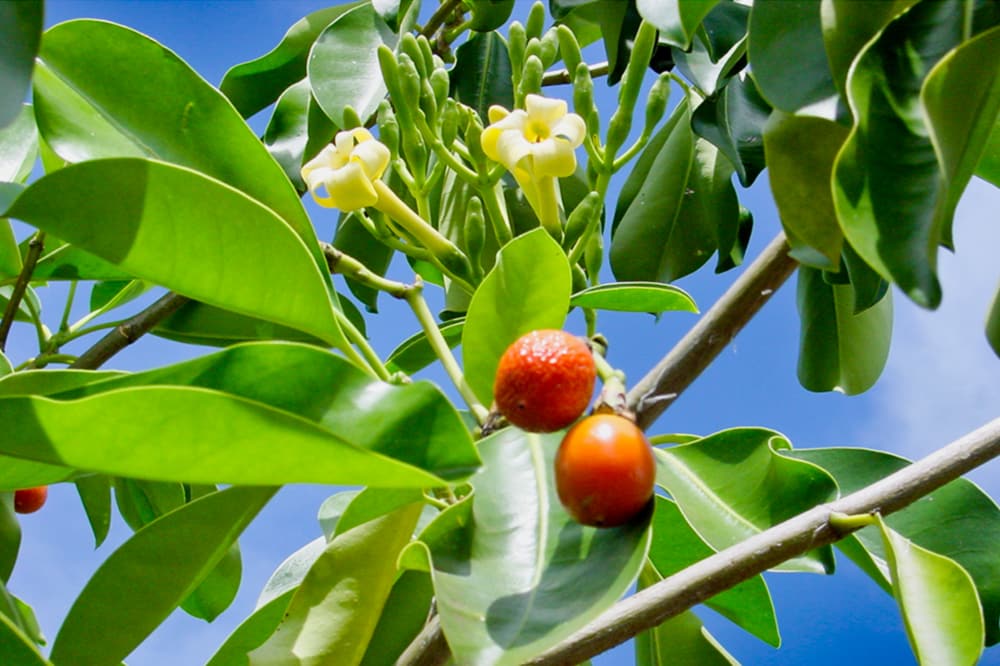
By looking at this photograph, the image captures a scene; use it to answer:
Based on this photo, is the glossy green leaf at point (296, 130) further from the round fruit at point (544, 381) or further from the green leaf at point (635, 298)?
the round fruit at point (544, 381)

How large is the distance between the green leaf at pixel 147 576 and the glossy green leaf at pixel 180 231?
9.0 inches

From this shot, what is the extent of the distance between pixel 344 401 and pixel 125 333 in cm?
116

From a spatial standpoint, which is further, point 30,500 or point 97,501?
point 30,500

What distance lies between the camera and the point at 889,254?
0.80 m

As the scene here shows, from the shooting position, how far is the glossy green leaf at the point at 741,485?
1190 mm

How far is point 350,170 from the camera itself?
1.33 m

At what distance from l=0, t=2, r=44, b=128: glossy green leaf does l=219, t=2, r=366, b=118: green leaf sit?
124 centimetres

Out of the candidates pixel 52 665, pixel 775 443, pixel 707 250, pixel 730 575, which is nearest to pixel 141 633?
pixel 52 665

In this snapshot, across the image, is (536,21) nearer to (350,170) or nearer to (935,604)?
(350,170)

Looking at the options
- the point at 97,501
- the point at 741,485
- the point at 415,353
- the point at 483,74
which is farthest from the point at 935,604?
the point at 97,501

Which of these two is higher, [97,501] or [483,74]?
[483,74]

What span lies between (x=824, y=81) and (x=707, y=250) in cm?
93

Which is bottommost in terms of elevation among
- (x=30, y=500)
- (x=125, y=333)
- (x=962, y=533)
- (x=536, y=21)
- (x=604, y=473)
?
(x=30, y=500)

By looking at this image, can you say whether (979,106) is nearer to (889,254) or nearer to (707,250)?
(889,254)
